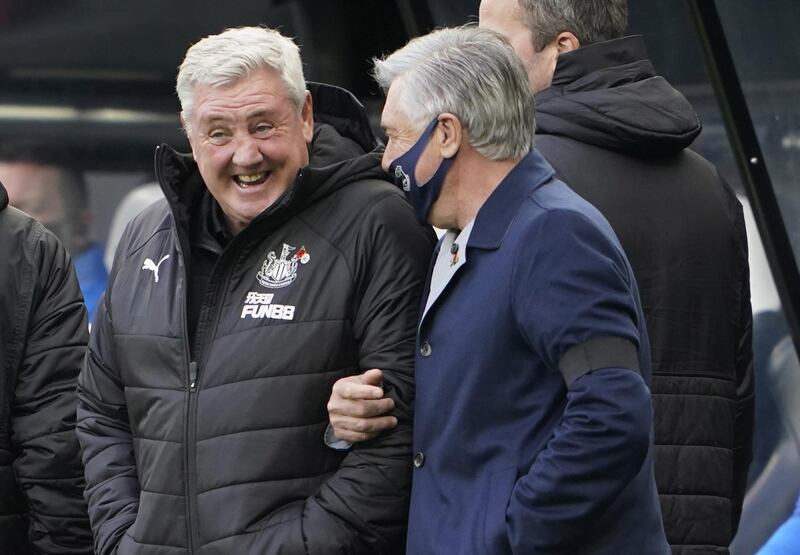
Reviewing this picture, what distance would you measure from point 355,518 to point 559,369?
65 centimetres

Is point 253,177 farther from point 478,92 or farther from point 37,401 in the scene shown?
point 37,401

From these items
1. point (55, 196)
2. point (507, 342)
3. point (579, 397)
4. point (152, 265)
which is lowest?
point (579, 397)

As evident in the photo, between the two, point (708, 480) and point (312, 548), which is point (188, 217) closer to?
point (312, 548)

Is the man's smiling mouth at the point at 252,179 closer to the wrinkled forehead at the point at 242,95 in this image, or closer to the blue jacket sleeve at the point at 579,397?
the wrinkled forehead at the point at 242,95

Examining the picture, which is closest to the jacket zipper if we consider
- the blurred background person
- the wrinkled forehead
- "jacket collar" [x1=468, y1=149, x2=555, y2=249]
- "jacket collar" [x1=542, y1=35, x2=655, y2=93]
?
the wrinkled forehead

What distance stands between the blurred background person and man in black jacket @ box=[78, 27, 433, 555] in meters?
3.24

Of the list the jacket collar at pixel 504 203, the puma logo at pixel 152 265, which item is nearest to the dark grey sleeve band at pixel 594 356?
the jacket collar at pixel 504 203

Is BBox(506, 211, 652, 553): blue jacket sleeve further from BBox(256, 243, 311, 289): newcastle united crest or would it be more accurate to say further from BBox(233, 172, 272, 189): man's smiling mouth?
BBox(233, 172, 272, 189): man's smiling mouth

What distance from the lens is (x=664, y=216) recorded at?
10.7 feet

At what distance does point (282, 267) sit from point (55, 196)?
12.4 ft

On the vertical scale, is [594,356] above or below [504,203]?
below

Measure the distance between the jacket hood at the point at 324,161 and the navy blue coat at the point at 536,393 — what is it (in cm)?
51

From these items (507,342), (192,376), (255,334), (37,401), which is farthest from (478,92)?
(37,401)

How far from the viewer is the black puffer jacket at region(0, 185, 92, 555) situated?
157 inches
